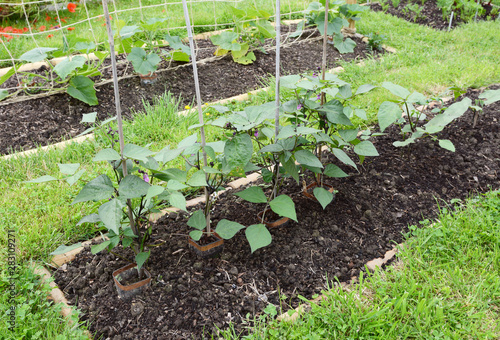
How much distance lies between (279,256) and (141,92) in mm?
2173

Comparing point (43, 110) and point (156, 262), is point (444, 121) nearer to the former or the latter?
point (156, 262)

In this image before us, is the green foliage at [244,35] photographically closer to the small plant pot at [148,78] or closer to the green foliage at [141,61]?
the small plant pot at [148,78]

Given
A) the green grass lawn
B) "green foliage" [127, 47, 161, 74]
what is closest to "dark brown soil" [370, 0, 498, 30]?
the green grass lawn

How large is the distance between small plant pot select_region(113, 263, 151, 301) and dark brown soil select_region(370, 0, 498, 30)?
17.7ft

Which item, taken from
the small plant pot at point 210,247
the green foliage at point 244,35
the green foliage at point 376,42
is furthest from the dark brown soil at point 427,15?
the small plant pot at point 210,247

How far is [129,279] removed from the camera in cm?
160

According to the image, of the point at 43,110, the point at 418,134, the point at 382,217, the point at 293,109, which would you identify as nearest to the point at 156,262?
the point at 293,109

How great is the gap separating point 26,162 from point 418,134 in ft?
7.71

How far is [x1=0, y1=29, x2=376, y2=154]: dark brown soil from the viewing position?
284cm

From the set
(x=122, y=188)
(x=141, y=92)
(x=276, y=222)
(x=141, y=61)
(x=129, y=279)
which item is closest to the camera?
(x=122, y=188)

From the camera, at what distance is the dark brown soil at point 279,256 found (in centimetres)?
148

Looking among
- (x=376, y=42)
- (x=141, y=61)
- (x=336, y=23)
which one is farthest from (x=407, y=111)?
(x=376, y=42)

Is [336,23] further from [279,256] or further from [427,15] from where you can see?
[427,15]

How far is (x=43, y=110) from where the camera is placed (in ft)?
9.83
